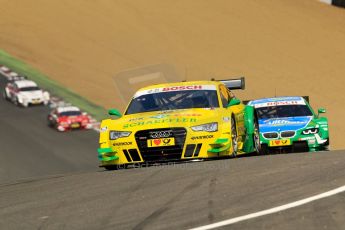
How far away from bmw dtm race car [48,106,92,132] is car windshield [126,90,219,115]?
20.8 metres

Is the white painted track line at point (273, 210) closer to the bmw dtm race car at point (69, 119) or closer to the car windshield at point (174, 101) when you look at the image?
the car windshield at point (174, 101)

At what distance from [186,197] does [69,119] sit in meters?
27.0

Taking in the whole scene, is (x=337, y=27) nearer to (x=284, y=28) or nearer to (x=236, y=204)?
(x=284, y=28)

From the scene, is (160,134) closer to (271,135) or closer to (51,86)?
(271,135)

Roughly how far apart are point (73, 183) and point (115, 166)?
9.33ft

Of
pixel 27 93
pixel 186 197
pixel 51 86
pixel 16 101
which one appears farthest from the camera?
pixel 51 86

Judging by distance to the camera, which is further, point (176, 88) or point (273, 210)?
point (176, 88)

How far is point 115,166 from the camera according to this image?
13.3 meters

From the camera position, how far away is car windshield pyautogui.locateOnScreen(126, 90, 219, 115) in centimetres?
1391

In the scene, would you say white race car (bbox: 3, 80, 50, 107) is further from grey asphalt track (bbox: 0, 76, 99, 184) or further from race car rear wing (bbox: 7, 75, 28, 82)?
race car rear wing (bbox: 7, 75, 28, 82)

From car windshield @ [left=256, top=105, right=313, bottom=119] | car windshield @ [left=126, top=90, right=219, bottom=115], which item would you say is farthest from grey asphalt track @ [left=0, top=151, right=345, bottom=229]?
car windshield @ [left=256, top=105, right=313, bottom=119]

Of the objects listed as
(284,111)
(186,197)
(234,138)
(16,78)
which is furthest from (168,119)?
(16,78)

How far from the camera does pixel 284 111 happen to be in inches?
769

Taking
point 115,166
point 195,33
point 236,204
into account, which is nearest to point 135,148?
point 115,166
